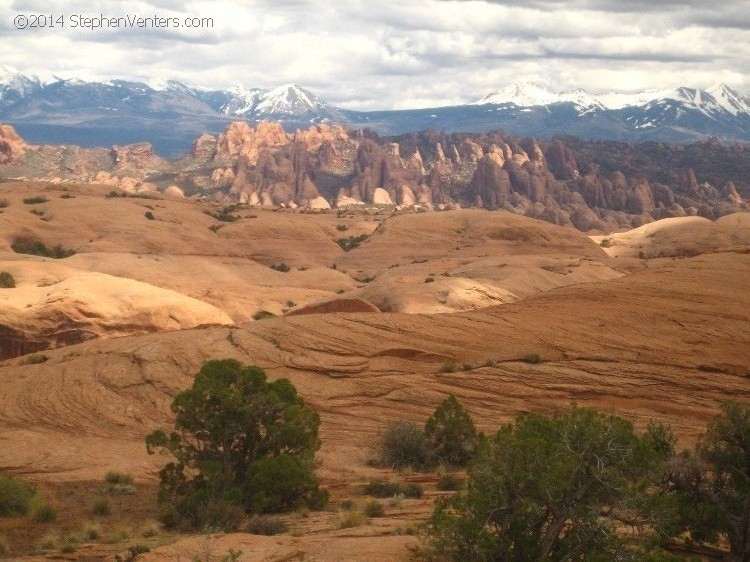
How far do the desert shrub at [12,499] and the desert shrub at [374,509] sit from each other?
7322mm

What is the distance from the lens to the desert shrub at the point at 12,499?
2081cm

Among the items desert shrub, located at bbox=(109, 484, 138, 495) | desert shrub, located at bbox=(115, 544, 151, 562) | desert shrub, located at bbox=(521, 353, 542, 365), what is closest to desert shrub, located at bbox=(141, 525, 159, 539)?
desert shrub, located at bbox=(115, 544, 151, 562)

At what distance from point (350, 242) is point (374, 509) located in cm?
7276

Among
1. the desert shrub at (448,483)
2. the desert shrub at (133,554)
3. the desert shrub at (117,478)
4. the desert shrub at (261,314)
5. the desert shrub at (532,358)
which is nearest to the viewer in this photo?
the desert shrub at (133,554)

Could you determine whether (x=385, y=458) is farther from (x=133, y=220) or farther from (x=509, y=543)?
(x=133, y=220)

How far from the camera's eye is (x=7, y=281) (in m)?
46.8

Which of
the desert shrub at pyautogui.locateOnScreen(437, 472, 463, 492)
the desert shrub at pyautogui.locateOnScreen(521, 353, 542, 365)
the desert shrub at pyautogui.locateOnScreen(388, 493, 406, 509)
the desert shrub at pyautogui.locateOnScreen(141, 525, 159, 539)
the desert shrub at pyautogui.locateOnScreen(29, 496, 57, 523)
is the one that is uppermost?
the desert shrub at pyautogui.locateOnScreen(521, 353, 542, 365)

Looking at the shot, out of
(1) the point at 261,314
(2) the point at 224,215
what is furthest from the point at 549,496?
(2) the point at 224,215

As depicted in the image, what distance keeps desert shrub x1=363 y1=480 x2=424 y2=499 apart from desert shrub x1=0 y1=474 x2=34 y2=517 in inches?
296

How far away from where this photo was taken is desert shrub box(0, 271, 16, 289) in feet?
152

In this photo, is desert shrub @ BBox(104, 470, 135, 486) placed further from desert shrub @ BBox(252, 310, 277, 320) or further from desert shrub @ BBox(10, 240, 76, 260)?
desert shrub @ BBox(10, 240, 76, 260)

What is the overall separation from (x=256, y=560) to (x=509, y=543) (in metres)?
3.91

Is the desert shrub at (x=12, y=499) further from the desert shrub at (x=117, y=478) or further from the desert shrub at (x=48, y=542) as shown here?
the desert shrub at (x=117, y=478)

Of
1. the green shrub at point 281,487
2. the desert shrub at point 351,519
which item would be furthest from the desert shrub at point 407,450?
the desert shrub at point 351,519
